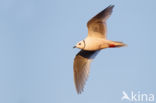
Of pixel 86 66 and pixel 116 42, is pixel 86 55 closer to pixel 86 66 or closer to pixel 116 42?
pixel 86 66

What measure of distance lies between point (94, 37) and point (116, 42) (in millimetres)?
260

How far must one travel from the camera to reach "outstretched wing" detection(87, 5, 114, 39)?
148 inches

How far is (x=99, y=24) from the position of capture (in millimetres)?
3814

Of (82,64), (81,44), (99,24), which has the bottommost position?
(82,64)

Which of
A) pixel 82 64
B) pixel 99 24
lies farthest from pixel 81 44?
pixel 82 64

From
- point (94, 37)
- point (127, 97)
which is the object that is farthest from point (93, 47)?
point (127, 97)

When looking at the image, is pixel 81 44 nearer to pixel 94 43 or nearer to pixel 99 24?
pixel 94 43

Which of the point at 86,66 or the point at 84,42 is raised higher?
the point at 84,42

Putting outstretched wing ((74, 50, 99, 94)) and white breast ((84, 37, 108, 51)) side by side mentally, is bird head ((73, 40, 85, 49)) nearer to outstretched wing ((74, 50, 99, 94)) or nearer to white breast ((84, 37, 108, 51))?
white breast ((84, 37, 108, 51))

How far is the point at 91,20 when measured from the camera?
12.5 ft

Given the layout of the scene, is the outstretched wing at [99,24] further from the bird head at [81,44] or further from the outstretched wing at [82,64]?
the outstretched wing at [82,64]

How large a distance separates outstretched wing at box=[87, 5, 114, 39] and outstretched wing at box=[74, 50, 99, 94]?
355 millimetres

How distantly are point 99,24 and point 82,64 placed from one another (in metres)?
0.59

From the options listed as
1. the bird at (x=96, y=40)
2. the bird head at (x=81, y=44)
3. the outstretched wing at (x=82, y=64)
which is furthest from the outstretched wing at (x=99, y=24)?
the outstretched wing at (x=82, y=64)
